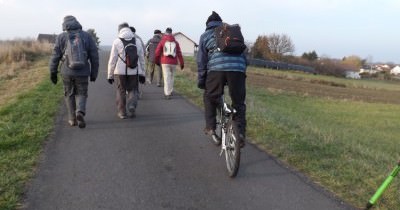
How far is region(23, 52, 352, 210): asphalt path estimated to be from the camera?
4988mm

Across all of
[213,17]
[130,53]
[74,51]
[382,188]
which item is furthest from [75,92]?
[382,188]

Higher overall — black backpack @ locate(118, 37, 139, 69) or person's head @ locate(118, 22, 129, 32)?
person's head @ locate(118, 22, 129, 32)

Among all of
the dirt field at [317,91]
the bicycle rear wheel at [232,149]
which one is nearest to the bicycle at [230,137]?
the bicycle rear wheel at [232,149]

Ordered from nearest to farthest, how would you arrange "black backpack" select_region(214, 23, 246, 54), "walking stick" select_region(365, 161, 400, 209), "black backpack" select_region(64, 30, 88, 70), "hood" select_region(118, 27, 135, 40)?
"walking stick" select_region(365, 161, 400, 209), "black backpack" select_region(214, 23, 246, 54), "black backpack" select_region(64, 30, 88, 70), "hood" select_region(118, 27, 135, 40)

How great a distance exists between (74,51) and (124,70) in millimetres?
1478

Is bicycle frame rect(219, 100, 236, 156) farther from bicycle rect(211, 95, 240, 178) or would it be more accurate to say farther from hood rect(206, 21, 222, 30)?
hood rect(206, 21, 222, 30)

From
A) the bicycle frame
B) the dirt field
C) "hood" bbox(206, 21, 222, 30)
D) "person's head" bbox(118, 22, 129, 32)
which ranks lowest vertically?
the dirt field

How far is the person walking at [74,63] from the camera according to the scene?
27.0 ft

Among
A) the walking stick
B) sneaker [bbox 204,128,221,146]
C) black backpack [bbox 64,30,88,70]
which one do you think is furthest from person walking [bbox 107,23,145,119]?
the walking stick

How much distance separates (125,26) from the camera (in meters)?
9.44

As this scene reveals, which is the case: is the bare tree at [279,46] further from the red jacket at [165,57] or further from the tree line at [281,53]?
the red jacket at [165,57]

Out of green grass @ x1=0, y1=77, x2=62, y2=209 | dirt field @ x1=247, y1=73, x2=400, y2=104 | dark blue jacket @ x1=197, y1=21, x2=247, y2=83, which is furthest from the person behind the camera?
dirt field @ x1=247, y1=73, x2=400, y2=104

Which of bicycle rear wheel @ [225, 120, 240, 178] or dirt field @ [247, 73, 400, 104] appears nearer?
bicycle rear wheel @ [225, 120, 240, 178]

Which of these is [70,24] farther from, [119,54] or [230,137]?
[230,137]
